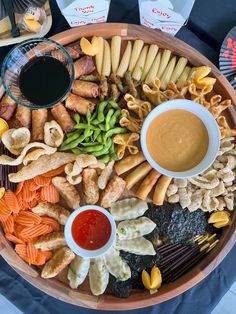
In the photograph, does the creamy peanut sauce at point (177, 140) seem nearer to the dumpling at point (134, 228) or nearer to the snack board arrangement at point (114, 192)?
the snack board arrangement at point (114, 192)

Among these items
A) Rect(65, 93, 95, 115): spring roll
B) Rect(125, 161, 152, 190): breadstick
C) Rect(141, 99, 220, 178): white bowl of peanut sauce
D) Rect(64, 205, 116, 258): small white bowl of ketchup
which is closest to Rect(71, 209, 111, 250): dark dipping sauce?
Rect(64, 205, 116, 258): small white bowl of ketchup

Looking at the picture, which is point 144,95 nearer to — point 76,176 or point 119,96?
point 119,96

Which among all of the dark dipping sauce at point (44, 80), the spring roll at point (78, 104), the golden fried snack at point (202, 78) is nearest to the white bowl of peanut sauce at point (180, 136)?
the golden fried snack at point (202, 78)

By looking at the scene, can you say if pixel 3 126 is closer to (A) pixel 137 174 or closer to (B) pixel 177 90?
(A) pixel 137 174

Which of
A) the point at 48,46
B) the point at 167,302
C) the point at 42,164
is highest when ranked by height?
the point at 48,46

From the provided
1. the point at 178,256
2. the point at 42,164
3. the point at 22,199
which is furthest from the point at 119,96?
the point at 178,256

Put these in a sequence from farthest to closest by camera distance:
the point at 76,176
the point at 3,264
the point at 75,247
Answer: the point at 3,264 < the point at 76,176 < the point at 75,247
